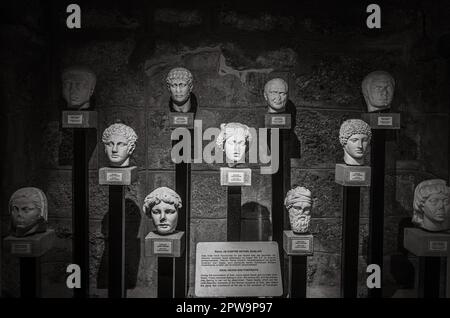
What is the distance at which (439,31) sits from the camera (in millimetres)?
3352

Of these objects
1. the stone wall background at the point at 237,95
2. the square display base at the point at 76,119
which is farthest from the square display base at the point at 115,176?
the stone wall background at the point at 237,95

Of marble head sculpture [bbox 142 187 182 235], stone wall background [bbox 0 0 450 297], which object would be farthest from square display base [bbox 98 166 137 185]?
stone wall background [bbox 0 0 450 297]

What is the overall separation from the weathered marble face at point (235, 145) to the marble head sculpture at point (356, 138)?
2.28 ft

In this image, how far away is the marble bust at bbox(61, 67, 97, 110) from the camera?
9.78 ft

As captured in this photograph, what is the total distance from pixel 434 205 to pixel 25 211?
8.45ft

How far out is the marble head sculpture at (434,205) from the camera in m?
2.77

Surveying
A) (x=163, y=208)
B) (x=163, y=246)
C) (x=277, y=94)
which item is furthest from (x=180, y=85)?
(x=163, y=246)

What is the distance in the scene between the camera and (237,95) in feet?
11.5

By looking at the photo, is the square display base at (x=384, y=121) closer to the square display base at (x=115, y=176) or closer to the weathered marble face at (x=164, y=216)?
the weathered marble face at (x=164, y=216)

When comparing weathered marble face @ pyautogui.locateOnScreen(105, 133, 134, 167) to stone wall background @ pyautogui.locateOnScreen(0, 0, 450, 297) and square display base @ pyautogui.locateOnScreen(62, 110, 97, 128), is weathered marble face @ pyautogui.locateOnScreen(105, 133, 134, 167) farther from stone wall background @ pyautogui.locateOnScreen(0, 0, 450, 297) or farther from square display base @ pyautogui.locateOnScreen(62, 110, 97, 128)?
stone wall background @ pyautogui.locateOnScreen(0, 0, 450, 297)

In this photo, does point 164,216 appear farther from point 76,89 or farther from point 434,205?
point 434,205

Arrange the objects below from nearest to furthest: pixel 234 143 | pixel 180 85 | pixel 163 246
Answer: pixel 163 246, pixel 234 143, pixel 180 85

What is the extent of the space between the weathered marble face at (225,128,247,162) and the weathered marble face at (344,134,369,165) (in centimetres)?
71

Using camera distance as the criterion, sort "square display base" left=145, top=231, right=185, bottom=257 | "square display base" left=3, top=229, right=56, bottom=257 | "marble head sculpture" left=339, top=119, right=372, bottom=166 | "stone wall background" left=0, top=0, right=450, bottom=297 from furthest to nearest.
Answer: "stone wall background" left=0, top=0, right=450, bottom=297 → "marble head sculpture" left=339, top=119, right=372, bottom=166 → "square display base" left=145, top=231, right=185, bottom=257 → "square display base" left=3, top=229, right=56, bottom=257
